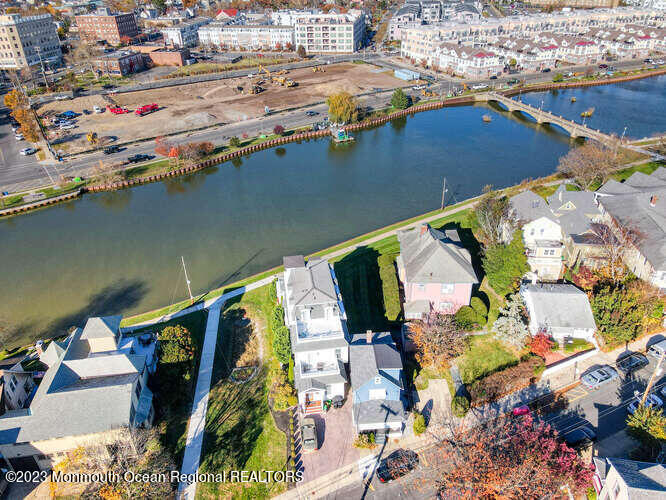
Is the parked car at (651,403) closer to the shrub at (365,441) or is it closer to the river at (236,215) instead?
the shrub at (365,441)

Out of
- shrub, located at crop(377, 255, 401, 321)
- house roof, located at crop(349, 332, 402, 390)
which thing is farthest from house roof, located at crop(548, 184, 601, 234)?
house roof, located at crop(349, 332, 402, 390)

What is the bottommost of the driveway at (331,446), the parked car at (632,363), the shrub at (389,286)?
the driveway at (331,446)

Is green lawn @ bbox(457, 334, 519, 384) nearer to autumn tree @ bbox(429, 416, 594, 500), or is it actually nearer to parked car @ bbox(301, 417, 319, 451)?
autumn tree @ bbox(429, 416, 594, 500)

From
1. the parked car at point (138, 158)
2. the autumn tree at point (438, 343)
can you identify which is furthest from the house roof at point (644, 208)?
the parked car at point (138, 158)

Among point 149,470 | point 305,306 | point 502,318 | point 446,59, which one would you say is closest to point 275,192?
point 305,306

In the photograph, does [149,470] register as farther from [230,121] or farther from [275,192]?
[230,121]

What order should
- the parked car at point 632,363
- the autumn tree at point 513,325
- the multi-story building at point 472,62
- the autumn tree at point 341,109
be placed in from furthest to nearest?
the multi-story building at point 472,62 → the autumn tree at point 341,109 → the autumn tree at point 513,325 → the parked car at point 632,363
